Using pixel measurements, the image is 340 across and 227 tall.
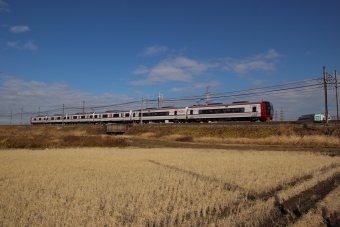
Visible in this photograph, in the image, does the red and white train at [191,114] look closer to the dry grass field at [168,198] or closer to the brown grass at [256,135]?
the brown grass at [256,135]

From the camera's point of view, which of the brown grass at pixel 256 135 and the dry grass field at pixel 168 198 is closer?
the dry grass field at pixel 168 198

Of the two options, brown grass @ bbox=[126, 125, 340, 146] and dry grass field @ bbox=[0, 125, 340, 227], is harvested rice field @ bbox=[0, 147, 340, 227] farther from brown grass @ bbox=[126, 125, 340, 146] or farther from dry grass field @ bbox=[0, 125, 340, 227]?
brown grass @ bbox=[126, 125, 340, 146]

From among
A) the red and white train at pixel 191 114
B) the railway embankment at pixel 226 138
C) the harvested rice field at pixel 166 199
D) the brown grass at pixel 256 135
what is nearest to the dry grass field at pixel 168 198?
the harvested rice field at pixel 166 199

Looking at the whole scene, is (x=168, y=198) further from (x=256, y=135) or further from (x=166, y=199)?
(x=256, y=135)

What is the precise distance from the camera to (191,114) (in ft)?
155

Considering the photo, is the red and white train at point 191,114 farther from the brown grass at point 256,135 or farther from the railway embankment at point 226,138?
the brown grass at point 256,135

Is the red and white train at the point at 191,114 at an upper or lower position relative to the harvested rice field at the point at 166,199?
upper

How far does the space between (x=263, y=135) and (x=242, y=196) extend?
24978mm

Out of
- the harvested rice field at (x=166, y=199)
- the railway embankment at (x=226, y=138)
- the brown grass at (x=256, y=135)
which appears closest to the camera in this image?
the harvested rice field at (x=166, y=199)

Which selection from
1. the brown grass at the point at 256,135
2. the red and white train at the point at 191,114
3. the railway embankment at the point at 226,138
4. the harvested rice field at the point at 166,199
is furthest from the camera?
the red and white train at the point at 191,114

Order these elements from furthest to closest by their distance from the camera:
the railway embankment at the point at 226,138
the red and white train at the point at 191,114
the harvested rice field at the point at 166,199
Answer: the red and white train at the point at 191,114 < the railway embankment at the point at 226,138 < the harvested rice field at the point at 166,199

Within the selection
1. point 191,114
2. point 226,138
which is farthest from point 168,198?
point 191,114

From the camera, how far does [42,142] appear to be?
2628 cm

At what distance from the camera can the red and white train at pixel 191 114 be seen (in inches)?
1542
